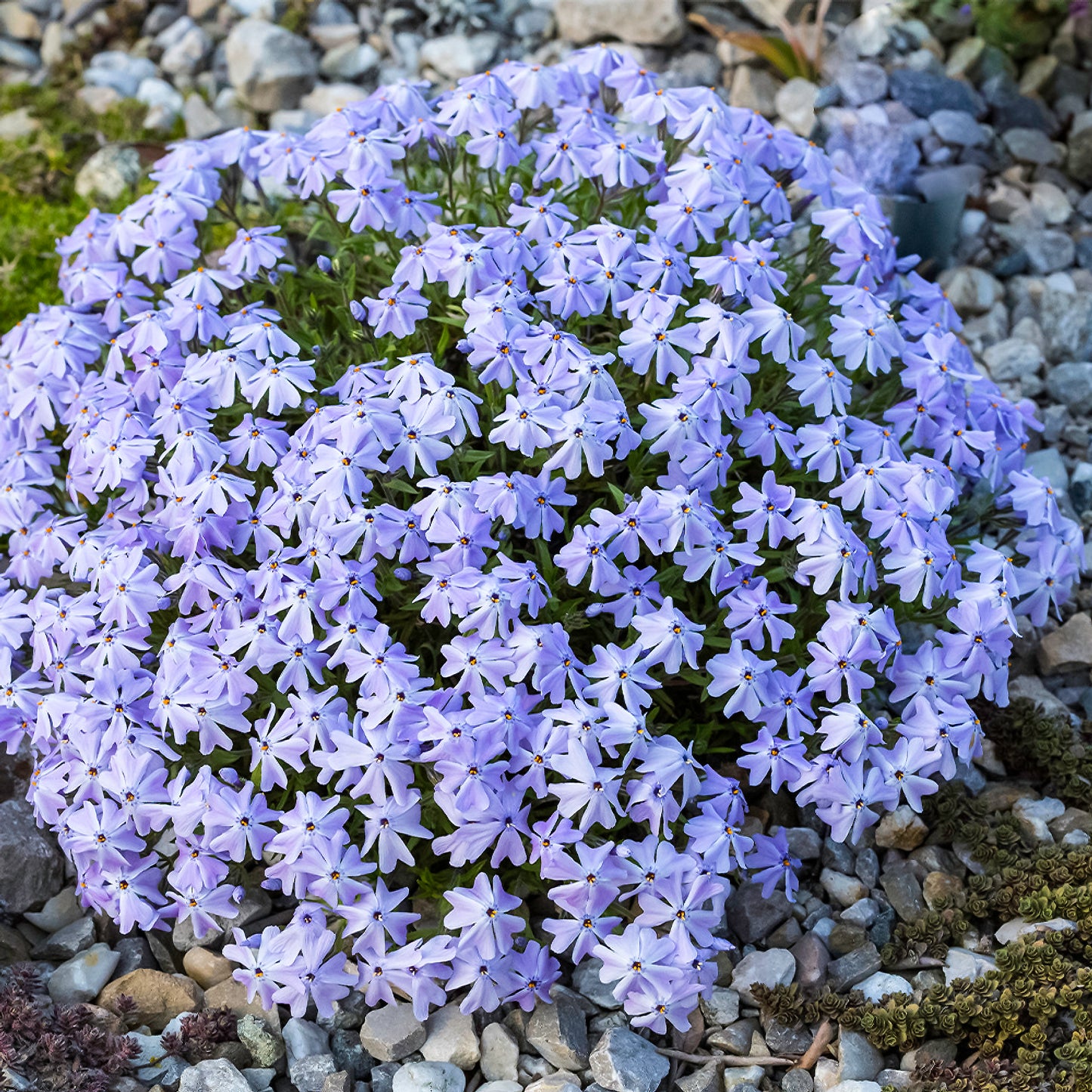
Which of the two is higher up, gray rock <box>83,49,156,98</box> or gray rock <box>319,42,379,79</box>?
gray rock <box>319,42,379,79</box>

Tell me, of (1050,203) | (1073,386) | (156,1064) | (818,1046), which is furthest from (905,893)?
(1050,203)

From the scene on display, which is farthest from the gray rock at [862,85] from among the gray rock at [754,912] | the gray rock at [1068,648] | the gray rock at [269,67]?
the gray rock at [754,912]

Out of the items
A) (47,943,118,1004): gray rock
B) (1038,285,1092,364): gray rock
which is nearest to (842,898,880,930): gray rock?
(47,943,118,1004): gray rock

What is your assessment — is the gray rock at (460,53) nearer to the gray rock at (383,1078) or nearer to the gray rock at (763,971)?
the gray rock at (763,971)

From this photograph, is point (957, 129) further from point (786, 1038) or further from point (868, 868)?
point (786, 1038)

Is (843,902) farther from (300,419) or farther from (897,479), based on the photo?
(300,419)

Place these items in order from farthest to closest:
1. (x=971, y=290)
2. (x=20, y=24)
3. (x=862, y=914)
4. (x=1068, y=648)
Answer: (x=20, y=24), (x=971, y=290), (x=1068, y=648), (x=862, y=914)

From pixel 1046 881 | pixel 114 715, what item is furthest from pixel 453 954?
pixel 1046 881

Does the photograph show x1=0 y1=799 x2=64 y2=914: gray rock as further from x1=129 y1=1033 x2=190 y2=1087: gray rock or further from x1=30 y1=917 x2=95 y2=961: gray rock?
x1=129 y1=1033 x2=190 y2=1087: gray rock

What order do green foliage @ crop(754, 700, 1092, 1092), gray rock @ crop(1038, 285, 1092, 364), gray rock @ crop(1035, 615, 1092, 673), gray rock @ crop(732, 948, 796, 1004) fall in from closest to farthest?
green foliage @ crop(754, 700, 1092, 1092), gray rock @ crop(732, 948, 796, 1004), gray rock @ crop(1035, 615, 1092, 673), gray rock @ crop(1038, 285, 1092, 364)
